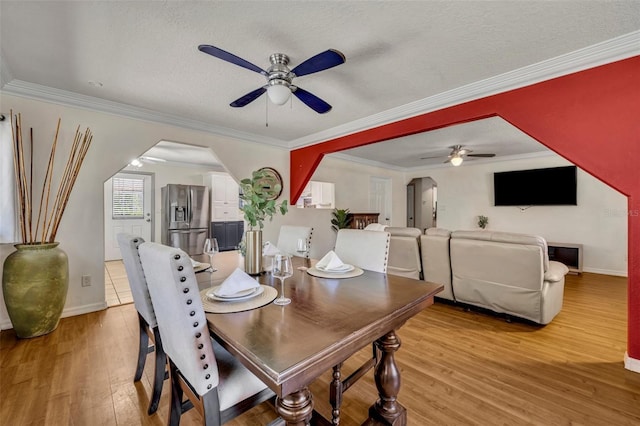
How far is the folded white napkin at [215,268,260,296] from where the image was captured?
3.92 ft

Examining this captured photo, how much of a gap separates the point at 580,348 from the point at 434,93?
8.49 ft

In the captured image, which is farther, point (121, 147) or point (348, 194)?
point (348, 194)

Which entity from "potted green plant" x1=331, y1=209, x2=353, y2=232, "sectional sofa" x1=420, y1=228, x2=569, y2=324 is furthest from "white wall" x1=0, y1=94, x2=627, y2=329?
"sectional sofa" x1=420, y1=228, x2=569, y2=324

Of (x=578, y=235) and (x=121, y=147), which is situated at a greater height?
(x=121, y=147)

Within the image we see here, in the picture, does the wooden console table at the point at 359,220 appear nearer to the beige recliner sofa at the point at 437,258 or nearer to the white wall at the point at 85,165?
the beige recliner sofa at the point at 437,258

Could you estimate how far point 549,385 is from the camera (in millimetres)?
1698

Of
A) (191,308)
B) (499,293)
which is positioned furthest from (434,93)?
(191,308)

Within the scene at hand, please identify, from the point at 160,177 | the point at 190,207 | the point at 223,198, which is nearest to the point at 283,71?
the point at 190,207

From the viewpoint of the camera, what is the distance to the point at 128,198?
586cm

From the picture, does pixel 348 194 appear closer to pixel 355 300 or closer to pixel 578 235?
pixel 578 235

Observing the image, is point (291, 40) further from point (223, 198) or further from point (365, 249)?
point (223, 198)

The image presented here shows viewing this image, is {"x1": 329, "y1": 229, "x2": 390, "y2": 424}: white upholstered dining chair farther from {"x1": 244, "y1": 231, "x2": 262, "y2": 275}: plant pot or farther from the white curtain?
the white curtain

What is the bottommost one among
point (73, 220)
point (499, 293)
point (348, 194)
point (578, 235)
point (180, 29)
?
point (499, 293)

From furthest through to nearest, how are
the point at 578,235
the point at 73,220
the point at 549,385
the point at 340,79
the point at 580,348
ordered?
the point at 578,235
the point at 73,220
the point at 340,79
the point at 580,348
the point at 549,385
